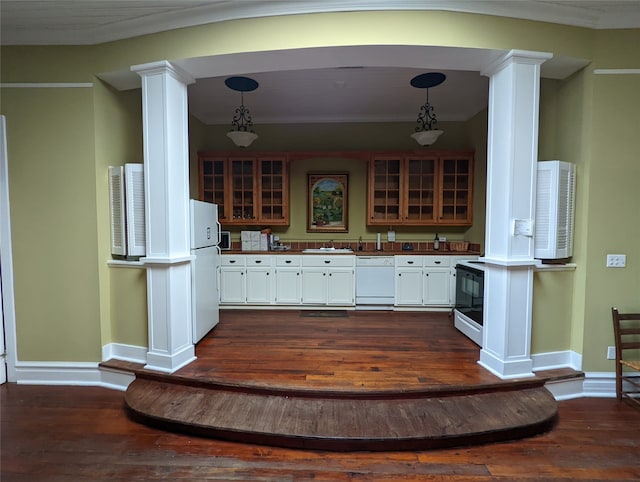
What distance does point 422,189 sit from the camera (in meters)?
4.85

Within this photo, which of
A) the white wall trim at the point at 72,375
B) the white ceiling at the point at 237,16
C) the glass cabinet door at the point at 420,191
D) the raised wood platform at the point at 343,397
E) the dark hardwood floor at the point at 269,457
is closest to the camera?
the dark hardwood floor at the point at 269,457

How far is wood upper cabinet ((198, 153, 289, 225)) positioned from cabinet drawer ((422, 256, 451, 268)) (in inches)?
88.0

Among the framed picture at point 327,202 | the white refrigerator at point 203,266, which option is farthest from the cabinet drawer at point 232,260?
the framed picture at point 327,202

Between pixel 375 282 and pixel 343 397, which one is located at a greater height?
pixel 375 282

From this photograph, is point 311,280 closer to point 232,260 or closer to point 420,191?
point 232,260

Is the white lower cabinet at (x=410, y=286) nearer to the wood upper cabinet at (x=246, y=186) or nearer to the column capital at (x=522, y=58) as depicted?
the wood upper cabinet at (x=246, y=186)

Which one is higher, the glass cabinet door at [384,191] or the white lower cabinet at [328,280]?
the glass cabinet door at [384,191]

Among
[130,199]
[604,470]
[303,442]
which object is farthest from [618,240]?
[130,199]

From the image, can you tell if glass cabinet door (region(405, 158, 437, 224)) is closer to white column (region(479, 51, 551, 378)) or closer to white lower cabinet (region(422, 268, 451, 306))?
white lower cabinet (region(422, 268, 451, 306))

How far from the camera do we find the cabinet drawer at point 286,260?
4555 mm

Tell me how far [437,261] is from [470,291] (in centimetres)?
108

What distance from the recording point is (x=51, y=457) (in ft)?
6.59

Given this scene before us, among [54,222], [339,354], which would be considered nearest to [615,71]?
[339,354]

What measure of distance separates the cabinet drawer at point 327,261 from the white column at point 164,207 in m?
2.04
